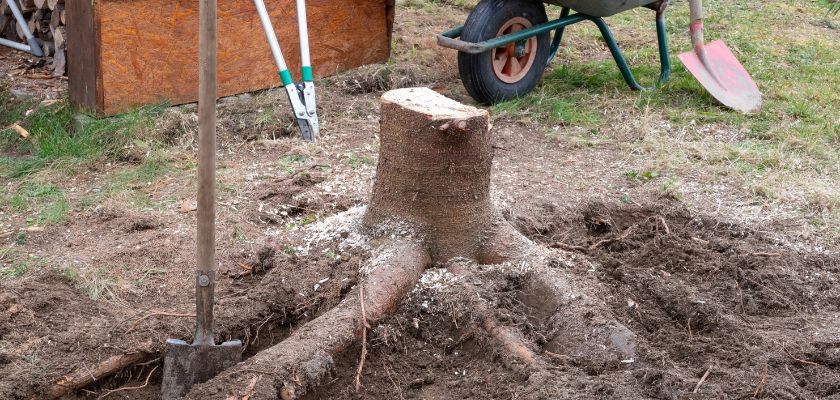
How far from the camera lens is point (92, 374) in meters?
2.57

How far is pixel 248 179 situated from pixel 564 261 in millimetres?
1703

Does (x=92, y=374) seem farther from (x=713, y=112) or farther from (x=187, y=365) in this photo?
(x=713, y=112)

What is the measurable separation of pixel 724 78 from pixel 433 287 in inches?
132

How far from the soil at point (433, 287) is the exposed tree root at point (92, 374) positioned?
29mm

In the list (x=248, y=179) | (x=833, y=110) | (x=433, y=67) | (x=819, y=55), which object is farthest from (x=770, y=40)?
(x=248, y=179)

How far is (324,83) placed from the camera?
5.65 meters

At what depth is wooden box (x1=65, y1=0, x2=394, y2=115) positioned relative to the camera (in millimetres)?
4734

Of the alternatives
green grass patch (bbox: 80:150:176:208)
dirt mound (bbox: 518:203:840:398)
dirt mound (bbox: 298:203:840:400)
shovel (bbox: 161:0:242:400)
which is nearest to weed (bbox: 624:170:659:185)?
dirt mound (bbox: 518:203:840:398)

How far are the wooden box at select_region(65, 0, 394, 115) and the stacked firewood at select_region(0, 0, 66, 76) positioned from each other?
1.13 meters

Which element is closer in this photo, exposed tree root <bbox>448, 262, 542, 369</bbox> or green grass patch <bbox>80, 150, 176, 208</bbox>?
exposed tree root <bbox>448, 262, 542, 369</bbox>

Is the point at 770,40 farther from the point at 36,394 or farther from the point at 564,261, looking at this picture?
the point at 36,394

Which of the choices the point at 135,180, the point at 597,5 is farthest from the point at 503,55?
the point at 135,180

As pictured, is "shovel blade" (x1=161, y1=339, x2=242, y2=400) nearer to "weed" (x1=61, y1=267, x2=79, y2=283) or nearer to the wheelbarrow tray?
"weed" (x1=61, y1=267, x2=79, y2=283)

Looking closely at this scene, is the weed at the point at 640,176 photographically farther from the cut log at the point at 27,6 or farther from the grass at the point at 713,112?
the cut log at the point at 27,6
